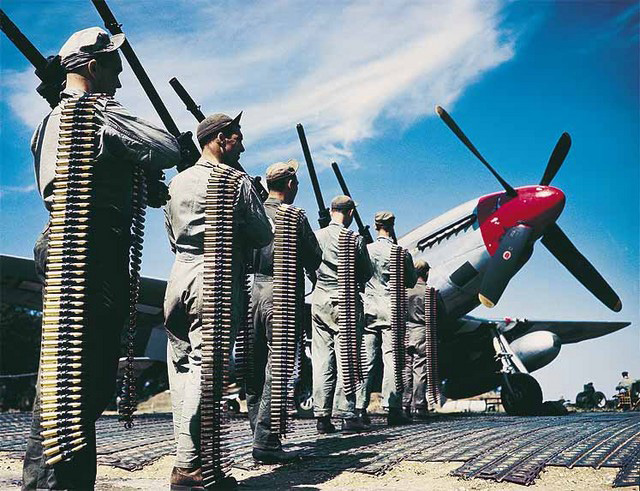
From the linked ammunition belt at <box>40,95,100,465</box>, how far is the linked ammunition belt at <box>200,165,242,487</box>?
888 millimetres

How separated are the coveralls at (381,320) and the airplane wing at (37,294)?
7681 millimetres

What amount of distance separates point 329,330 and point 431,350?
10.7 feet

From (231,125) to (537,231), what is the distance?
934 centimetres

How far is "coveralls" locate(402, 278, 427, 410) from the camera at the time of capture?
1038 centimetres

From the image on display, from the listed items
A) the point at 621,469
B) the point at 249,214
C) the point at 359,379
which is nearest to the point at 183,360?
the point at 249,214

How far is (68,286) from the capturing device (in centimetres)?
321

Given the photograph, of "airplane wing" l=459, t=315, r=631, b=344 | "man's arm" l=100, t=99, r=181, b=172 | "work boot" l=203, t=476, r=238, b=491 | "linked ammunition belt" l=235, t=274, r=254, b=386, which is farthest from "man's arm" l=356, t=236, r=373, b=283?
"airplane wing" l=459, t=315, r=631, b=344

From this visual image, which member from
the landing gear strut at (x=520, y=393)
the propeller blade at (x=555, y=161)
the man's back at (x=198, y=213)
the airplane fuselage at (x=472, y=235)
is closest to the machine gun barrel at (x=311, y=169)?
the airplane fuselage at (x=472, y=235)

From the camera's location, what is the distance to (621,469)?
14.3ft

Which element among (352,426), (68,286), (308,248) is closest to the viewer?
Result: (68,286)

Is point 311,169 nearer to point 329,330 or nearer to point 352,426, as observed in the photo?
point 329,330

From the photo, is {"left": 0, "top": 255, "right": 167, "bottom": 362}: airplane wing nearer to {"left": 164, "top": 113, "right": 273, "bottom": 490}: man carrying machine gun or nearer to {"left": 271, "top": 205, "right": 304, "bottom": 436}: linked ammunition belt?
{"left": 271, "top": 205, "right": 304, "bottom": 436}: linked ammunition belt

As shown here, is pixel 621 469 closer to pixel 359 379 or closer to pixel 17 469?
pixel 359 379

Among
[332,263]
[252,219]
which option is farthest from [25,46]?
[332,263]
